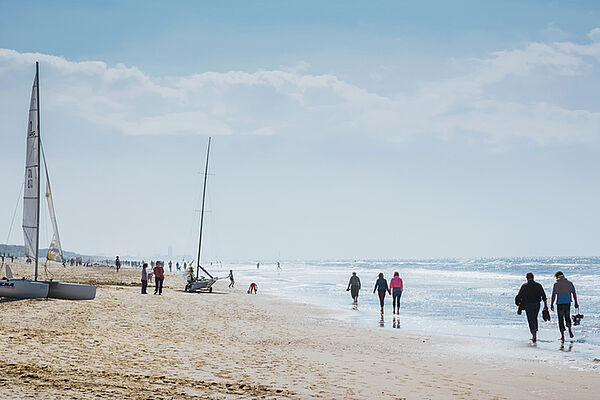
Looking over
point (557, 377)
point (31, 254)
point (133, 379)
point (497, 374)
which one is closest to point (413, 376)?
point (497, 374)

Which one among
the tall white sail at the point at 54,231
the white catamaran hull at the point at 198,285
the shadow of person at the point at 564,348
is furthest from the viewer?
the white catamaran hull at the point at 198,285

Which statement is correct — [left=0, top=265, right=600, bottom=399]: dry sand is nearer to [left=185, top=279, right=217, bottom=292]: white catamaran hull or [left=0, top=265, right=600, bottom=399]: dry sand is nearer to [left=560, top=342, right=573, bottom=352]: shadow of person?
[left=560, top=342, right=573, bottom=352]: shadow of person

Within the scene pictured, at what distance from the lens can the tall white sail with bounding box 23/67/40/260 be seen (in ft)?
67.1

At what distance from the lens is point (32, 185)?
20.5 metres

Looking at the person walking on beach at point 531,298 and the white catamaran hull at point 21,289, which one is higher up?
the person walking on beach at point 531,298

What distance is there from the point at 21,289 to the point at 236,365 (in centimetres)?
1215

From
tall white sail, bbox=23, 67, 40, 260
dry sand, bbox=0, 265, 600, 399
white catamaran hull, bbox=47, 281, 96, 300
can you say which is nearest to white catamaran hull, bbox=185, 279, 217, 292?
tall white sail, bbox=23, 67, 40, 260

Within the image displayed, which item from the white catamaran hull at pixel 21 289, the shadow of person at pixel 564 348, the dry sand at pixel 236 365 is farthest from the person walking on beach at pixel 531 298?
the white catamaran hull at pixel 21 289

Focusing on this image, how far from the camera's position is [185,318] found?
17.0 meters

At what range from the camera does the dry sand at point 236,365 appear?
7.28 metres

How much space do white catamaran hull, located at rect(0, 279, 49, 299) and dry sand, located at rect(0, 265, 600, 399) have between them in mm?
2113

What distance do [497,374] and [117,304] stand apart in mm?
14003

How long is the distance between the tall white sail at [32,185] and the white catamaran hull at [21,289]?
2.52 metres

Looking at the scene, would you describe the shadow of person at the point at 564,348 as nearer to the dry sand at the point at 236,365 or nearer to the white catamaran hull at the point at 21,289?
the dry sand at the point at 236,365
